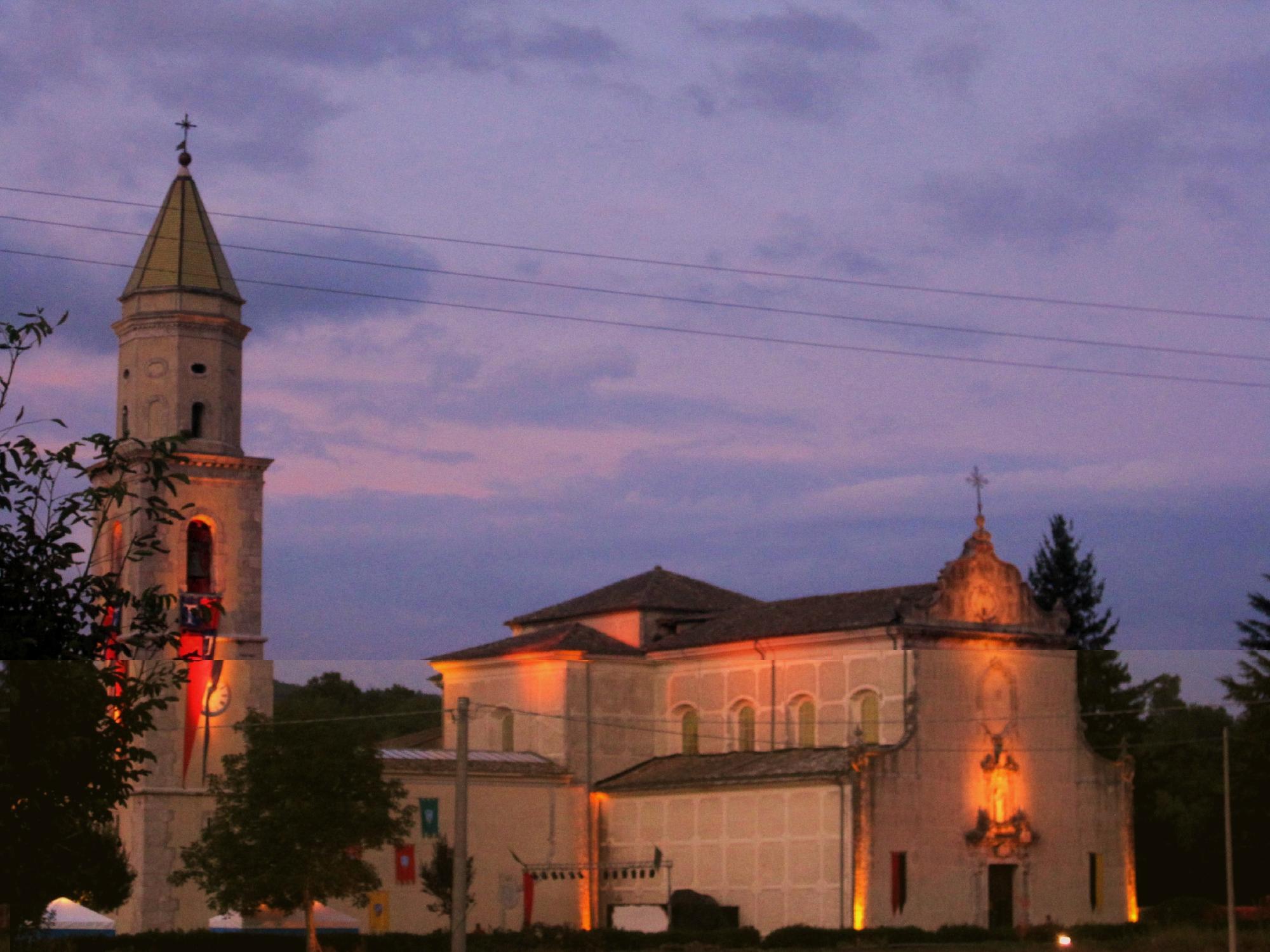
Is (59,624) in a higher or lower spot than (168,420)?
lower

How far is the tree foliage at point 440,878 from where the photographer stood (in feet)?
192

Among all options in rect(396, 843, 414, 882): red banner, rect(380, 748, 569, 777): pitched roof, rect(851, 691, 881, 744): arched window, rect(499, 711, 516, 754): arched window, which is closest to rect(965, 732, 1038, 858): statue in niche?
rect(851, 691, 881, 744): arched window

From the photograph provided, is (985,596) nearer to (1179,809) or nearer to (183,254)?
(1179,809)

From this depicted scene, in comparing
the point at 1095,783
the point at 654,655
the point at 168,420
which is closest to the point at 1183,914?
the point at 1095,783

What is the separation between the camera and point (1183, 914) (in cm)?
6444

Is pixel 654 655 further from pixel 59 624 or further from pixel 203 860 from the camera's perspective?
pixel 59 624

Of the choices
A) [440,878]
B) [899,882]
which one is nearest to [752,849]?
[899,882]

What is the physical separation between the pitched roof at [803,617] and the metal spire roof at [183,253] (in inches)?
766

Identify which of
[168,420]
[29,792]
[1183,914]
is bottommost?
[1183,914]

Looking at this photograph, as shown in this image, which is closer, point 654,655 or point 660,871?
point 660,871

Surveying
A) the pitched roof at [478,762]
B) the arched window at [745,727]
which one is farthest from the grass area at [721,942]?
the arched window at [745,727]

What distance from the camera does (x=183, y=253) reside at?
2356 inches

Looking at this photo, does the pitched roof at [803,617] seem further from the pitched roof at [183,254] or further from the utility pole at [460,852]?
the utility pole at [460,852]

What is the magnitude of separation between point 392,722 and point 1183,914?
4038 centimetres
